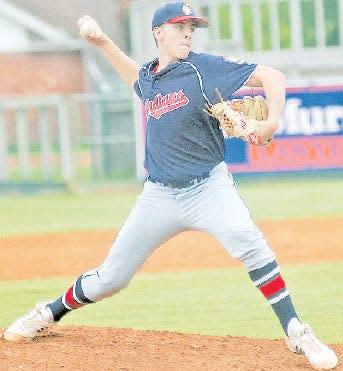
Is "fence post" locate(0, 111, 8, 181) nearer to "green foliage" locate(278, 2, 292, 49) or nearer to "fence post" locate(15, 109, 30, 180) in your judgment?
"fence post" locate(15, 109, 30, 180)

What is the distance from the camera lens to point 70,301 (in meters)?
6.51

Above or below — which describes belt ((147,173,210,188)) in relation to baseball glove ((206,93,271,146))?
below

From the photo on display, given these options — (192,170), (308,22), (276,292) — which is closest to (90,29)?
(192,170)

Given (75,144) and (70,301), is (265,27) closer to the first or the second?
(75,144)

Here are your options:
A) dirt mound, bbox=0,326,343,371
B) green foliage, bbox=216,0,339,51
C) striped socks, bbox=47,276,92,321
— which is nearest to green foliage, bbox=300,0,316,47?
green foliage, bbox=216,0,339,51

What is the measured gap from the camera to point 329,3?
29016 millimetres

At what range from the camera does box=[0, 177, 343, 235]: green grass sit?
46.3ft

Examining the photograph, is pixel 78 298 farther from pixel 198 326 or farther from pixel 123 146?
pixel 123 146

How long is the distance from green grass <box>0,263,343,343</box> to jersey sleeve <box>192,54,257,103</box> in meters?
1.78

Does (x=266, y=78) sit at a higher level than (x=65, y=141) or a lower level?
higher

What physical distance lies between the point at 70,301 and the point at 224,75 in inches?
61.5

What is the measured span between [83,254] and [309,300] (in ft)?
11.4

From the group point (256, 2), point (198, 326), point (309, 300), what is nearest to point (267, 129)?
point (198, 326)

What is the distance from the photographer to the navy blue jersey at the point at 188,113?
234 inches
